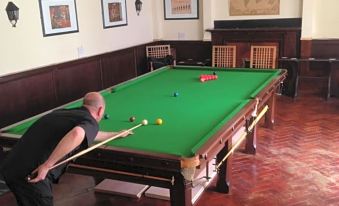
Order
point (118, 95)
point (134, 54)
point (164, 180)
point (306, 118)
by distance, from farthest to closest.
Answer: point (134, 54) < point (306, 118) < point (118, 95) < point (164, 180)

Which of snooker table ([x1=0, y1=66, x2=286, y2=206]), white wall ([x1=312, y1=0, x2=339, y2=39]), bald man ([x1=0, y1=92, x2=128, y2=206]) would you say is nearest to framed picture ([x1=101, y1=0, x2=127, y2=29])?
snooker table ([x1=0, y1=66, x2=286, y2=206])

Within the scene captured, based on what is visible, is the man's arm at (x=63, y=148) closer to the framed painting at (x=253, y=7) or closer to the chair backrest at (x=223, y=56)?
the chair backrest at (x=223, y=56)

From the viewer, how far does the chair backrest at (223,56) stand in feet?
22.7

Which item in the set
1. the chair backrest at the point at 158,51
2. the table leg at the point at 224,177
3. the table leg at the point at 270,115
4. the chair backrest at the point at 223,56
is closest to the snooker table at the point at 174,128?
the table leg at the point at 224,177

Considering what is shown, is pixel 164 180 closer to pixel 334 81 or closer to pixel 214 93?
pixel 214 93

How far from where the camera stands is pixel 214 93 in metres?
3.79

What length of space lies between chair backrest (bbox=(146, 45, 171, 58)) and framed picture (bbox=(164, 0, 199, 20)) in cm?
61

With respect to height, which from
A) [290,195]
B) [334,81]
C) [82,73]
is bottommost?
[290,195]

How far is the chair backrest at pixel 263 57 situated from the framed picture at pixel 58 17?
305 cm

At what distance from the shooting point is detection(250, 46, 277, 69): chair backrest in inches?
257

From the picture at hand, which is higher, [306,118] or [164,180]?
[164,180]

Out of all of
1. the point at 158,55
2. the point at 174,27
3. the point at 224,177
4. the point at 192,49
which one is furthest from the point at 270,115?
the point at 174,27

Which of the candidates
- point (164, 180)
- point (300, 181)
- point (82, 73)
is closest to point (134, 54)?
point (82, 73)

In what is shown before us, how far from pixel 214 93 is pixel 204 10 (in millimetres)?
3680
